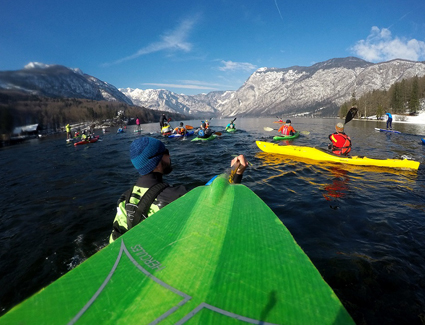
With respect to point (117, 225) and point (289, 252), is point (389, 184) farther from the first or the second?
point (117, 225)

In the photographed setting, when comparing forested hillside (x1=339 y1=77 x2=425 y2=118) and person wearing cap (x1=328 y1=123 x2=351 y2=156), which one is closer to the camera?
person wearing cap (x1=328 y1=123 x2=351 y2=156)

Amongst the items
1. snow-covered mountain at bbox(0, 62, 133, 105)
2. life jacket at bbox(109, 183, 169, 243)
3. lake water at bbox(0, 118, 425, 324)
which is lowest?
lake water at bbox(0, 118, 425, 324)

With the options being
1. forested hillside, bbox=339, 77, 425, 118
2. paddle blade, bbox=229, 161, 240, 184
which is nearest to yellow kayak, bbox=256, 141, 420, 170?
paddle blade, bbox=229, 161, 240, 184

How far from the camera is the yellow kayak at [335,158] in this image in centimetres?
970

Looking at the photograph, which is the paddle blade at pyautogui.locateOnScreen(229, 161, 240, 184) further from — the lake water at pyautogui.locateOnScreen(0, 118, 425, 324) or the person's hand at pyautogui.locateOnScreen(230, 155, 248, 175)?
the lake water at pyautogui.locateOnScreen(0, 118, 425, 324)

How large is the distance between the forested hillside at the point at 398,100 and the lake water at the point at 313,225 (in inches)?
2845

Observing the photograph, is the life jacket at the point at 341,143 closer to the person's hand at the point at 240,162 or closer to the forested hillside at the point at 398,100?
the person's hand at the point at 240,162

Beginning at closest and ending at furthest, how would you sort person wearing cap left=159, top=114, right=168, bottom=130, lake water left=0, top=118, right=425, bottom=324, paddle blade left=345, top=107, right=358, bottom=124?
lake water left=0, top=118, right=425, bottom=324
paddle blade left=345, top=107, right=358, bottom=124
person wearing cap left=159, top=114, right=168, bottom=130

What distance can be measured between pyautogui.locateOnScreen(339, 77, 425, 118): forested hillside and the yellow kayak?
67.6 m

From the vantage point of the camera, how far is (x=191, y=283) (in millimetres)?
1959

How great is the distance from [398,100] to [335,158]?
275 feet

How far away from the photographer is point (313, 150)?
39.3ft

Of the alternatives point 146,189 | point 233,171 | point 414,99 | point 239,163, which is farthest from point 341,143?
point 414,99

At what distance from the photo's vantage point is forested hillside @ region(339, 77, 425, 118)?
64.2 meters
